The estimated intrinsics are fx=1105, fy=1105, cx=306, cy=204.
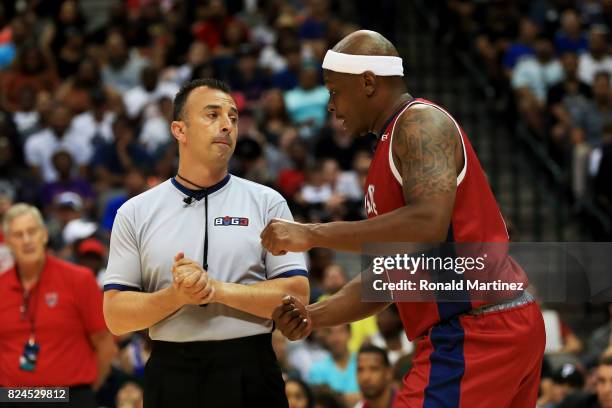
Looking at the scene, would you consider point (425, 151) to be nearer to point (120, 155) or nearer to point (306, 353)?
point (306, 353)

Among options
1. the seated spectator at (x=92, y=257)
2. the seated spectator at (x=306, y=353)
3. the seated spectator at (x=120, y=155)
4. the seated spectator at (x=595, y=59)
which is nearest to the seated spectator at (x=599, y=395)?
the seated spectator at (x=306, y=353)

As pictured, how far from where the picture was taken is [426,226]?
455 centimetres

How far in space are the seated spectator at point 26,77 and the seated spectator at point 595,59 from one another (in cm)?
774

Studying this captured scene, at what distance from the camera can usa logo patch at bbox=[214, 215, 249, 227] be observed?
5.25 m

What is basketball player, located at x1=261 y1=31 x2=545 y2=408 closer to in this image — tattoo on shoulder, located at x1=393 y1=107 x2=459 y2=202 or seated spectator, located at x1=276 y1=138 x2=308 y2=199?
tattoo on shoulder, located at x1=393 y1=107 x2=459 y2=202

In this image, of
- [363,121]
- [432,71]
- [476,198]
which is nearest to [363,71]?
[363,121]

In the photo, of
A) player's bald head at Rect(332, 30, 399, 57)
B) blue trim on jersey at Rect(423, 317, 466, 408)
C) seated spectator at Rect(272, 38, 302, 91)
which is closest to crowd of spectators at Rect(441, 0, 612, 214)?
seated spectator at Rect(272, 38, 302, 91)

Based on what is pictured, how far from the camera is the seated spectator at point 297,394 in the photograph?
28.4ft

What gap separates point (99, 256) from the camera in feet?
36.2

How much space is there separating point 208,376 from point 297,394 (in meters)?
3.63

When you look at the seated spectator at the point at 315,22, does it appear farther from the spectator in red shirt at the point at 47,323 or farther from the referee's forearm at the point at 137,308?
the referee's forearm at the point at 137,308

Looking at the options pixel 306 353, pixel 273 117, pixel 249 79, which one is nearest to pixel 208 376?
pixel 306 353

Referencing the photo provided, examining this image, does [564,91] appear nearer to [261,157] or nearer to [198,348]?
[261,157]

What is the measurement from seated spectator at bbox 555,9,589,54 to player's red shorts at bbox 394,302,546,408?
12316 mm
